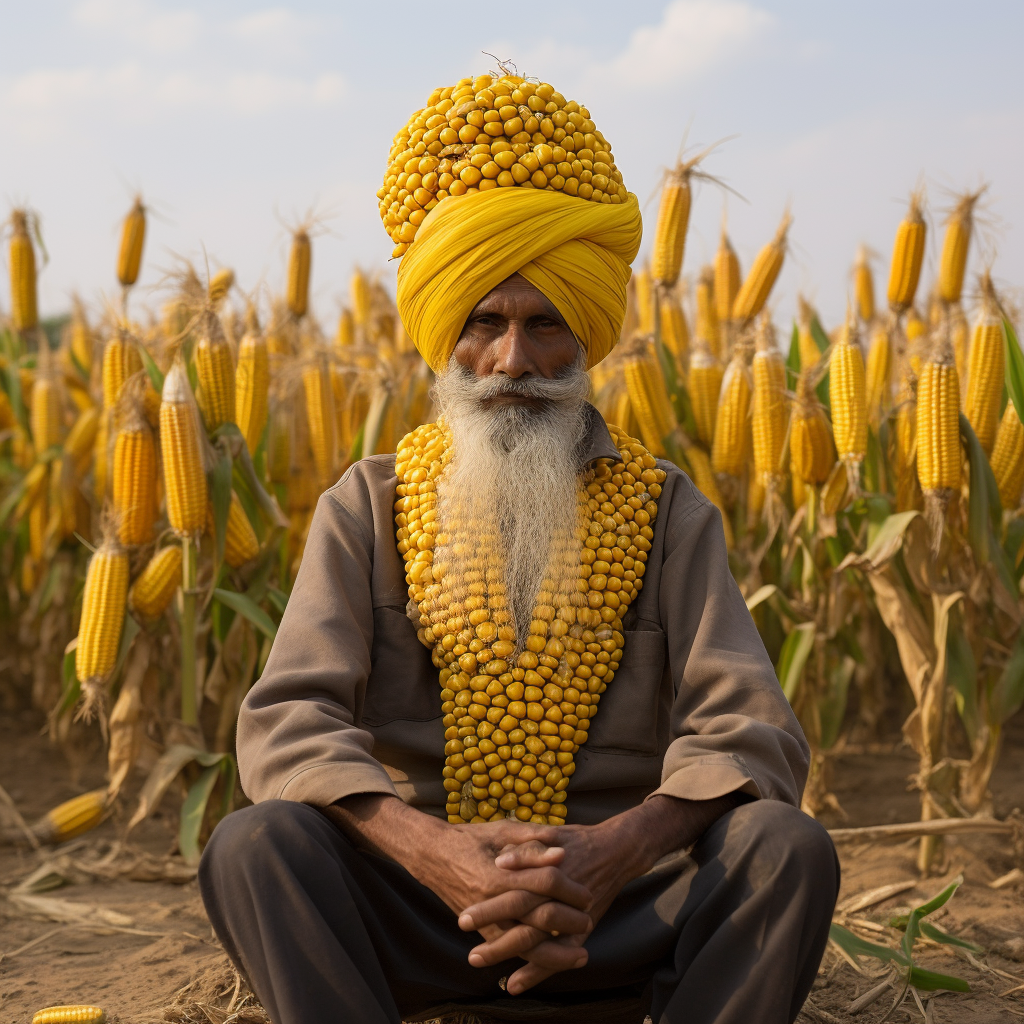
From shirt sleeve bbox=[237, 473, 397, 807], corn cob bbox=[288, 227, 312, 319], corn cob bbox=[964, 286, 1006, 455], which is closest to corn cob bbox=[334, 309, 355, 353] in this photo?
corn cob bbox=[288, 227, 312, 319]

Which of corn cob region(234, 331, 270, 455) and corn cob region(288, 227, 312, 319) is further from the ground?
corn cob region(288, 227, 312, 319)

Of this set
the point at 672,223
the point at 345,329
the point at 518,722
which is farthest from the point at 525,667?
the point at 345,329

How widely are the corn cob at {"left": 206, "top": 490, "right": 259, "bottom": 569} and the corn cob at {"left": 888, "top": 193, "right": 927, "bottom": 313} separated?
3.18 metres

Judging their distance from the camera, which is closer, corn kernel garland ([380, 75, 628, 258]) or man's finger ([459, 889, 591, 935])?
man's finger ([459, 889, 591, 935])

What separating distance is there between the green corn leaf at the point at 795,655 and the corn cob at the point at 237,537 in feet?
7.24

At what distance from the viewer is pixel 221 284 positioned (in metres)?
5.55

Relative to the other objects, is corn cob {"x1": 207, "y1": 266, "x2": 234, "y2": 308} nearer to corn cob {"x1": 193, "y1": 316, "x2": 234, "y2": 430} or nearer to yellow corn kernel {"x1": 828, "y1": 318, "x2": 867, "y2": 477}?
corn cob {"x1": 193, "y1": 316, "x2": 234, "y2": 430}

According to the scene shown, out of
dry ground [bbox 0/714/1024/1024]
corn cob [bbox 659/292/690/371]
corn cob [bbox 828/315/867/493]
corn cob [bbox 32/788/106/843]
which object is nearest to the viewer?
dry ground [bbox 0/714/1024/1024]

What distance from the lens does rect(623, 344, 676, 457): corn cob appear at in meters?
4.89

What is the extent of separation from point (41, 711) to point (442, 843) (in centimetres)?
522

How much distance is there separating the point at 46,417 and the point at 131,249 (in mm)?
1064

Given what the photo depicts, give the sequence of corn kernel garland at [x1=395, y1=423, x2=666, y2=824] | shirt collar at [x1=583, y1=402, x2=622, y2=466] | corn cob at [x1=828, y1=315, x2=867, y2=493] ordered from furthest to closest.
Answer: corn cob at [x1=828, y1=315, x2=867, y2=493] → shirt collar at [x1=583, y1=402, x2=622, y2=466] → corn kernel garland at [x1=395, y1=423, x2=666, y2=824]

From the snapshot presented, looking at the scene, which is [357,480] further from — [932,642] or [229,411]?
[932,642]

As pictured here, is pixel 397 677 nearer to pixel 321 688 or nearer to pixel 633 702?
pixel 321 688
